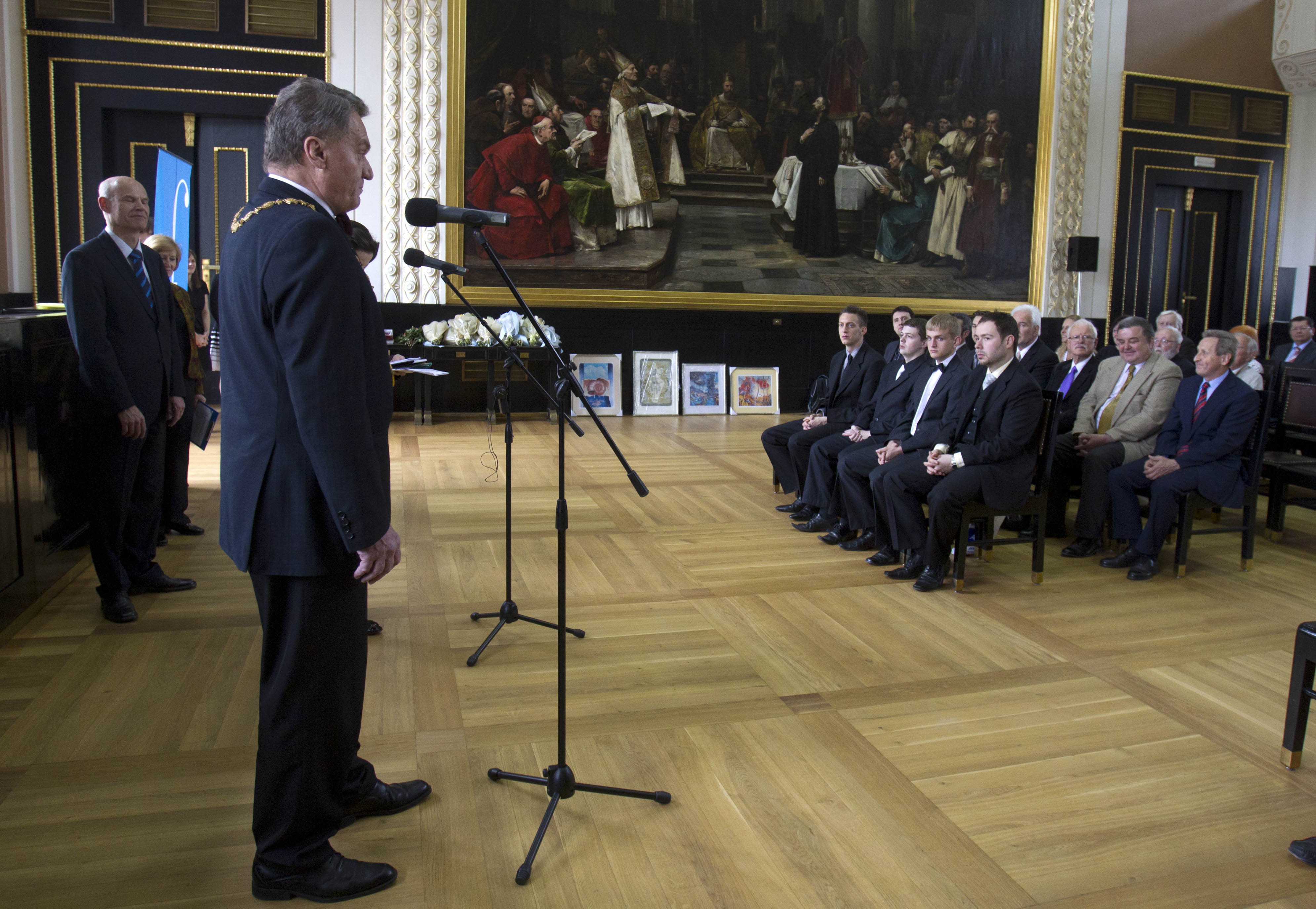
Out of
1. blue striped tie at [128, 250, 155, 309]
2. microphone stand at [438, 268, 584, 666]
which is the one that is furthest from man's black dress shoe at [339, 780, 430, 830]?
blue striped tie at [128, 250, 155, 309]

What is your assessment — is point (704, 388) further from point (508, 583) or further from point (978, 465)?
point (508, 583)

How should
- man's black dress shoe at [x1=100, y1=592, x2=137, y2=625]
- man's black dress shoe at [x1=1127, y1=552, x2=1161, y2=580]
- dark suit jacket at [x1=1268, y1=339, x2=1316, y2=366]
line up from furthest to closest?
dark suit jacket at [x1=1268, y1=339, x2=1316, y2=366], man's black dress shoe at [x1=1127, y1=552, x2=1161, y2=580], man's black dress shoe at [x1=100, y1=592, x2=137, y2=625]

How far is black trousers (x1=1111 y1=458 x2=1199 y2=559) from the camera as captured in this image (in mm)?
5039

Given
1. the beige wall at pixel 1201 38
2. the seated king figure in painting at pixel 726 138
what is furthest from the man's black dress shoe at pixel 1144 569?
the beige wall at pixel 1201 38

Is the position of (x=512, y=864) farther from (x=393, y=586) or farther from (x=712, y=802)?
(x=393, y=586)

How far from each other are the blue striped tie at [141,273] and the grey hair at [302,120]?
2.46 metres

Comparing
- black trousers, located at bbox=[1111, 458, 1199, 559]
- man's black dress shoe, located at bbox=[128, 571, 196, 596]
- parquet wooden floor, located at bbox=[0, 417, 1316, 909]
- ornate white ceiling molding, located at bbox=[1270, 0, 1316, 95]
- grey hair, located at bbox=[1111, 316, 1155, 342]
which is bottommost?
parquet wooden floor, located at bbox=[0, 417, 1316, 909]

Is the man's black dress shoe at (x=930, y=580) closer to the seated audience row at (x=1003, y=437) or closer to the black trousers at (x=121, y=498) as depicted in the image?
the seated audience row at (x=1003, y=437)

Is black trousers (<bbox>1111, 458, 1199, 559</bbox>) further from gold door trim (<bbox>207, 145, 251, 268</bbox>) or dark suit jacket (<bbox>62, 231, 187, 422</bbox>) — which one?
gold door trim (<bbox>207, 145, 251, 268</bbox>)

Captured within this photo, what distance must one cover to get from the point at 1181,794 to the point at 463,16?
955 centimetres

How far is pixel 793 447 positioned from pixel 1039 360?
1.65 m

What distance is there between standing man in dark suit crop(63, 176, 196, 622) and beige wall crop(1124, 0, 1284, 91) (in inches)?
474

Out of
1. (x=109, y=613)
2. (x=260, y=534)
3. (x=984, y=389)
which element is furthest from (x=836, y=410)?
(x=260, y=534)

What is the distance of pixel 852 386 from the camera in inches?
243
